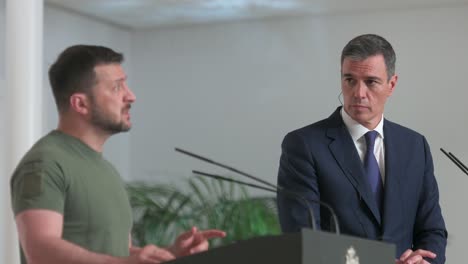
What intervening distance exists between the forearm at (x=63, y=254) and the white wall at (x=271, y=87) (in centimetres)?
609

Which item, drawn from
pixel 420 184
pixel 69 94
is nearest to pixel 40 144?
pixel 69 94

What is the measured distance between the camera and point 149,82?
9.43 m

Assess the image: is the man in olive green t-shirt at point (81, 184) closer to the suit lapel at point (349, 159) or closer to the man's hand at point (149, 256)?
the man's hand at point (149, 256)

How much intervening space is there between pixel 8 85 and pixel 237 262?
2856 mm

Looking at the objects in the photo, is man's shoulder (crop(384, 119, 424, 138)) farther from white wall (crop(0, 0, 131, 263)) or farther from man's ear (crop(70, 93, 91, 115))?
white wall (crop(0, 0, 131, 263))

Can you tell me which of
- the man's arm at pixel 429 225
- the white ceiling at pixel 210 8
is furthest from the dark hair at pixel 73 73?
the white ceiling at pixel 210 8

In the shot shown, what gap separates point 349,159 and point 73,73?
1239 mm

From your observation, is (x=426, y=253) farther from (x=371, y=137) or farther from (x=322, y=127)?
(x=322, y=127)

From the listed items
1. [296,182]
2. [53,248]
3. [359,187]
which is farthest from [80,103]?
[359,187]

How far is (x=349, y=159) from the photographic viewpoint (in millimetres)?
3488

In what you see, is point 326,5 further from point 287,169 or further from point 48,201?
point 48,201

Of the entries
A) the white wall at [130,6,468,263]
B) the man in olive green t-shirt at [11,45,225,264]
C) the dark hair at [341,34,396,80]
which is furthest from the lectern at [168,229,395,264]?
the white wall at [130,6,468,263]

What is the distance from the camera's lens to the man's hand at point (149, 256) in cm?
229

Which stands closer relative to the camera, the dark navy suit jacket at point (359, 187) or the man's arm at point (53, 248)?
the man's arm at point (53, 248)
